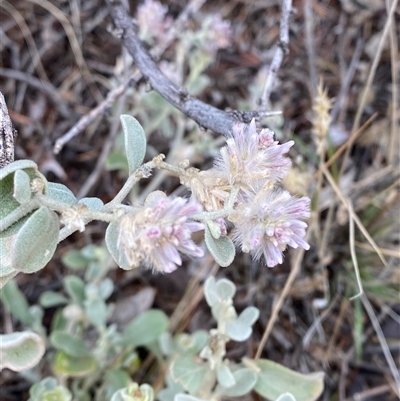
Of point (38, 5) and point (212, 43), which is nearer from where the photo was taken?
point (212, 43)

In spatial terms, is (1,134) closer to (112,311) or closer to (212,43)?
(112,311)

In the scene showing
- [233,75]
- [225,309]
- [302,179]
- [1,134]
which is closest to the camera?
[1,134]

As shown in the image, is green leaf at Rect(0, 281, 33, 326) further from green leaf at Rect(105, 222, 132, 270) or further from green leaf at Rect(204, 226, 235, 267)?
green leaf at Rect(204, 226, 235, 267)

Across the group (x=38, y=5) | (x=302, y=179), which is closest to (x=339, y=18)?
(x=302, y=179)

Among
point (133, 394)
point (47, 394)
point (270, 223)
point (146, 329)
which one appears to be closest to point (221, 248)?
point (270, 223)

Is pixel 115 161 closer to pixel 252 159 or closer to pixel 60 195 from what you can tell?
pixel 60 195

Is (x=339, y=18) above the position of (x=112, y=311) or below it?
above

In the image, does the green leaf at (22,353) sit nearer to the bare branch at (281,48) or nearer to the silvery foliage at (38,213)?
the silvery foliage at (38,213)

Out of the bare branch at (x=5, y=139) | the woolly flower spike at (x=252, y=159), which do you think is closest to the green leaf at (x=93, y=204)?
the bare branch at (x=5, y=139)
